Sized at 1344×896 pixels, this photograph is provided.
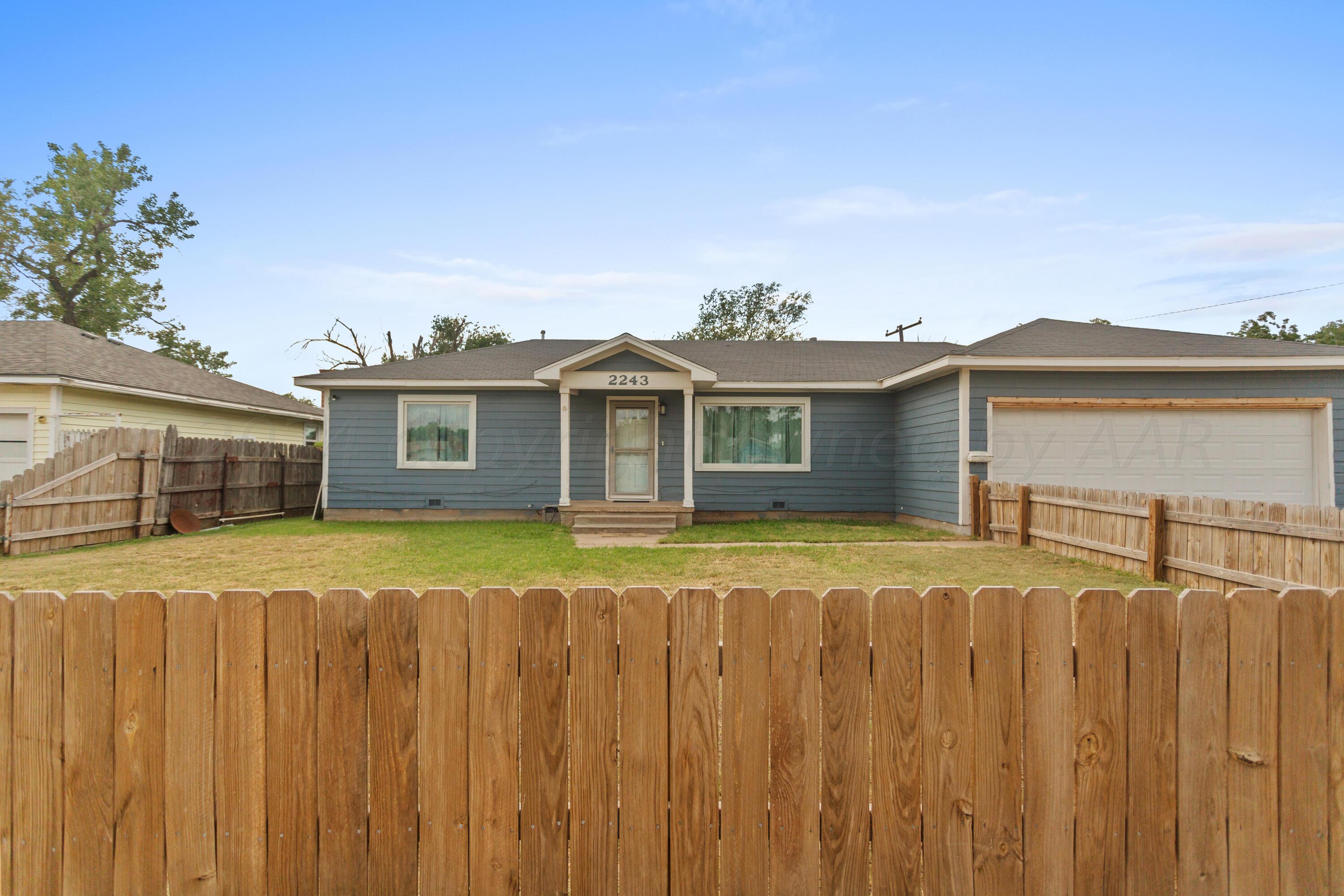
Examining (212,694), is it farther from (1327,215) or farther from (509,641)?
(1327,215)

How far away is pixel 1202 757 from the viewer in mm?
1852

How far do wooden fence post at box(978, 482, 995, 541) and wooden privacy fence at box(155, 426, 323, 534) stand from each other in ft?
45.2

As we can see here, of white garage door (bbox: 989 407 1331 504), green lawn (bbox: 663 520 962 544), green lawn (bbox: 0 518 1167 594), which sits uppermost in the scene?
white garage door (bbox: 989 407 1331 504)

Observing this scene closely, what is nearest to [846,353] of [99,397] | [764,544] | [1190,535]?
[764,544]

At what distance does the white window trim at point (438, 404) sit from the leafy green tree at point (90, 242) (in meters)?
21.5

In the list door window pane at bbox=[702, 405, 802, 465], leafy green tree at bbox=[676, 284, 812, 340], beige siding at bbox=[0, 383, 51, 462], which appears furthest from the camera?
leafy green tree at bbox=[676, 284, 812, 340]

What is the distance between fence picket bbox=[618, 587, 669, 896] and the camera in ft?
5.98

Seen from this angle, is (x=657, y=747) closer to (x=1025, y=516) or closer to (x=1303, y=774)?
(x=1303, y=774)

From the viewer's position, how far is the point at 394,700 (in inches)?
71.9

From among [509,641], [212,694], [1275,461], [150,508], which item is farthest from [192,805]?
[1275,461]

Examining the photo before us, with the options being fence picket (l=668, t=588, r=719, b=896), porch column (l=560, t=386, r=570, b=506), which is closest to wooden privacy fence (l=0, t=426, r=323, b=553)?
porch column (l=560, t=386, r=570, b=506)

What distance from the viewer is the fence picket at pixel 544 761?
182cm

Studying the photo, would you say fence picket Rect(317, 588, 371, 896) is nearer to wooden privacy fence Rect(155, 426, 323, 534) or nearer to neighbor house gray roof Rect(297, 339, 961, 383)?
neighbor house gray roof Rect(297, 339, 961, 383)

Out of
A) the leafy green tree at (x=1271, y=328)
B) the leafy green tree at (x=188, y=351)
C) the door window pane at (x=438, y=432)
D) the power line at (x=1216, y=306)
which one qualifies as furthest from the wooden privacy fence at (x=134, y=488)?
the leafy green tree at (x=1271, y=328)
